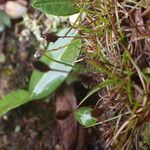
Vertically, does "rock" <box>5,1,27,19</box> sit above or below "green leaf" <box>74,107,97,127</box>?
A: above

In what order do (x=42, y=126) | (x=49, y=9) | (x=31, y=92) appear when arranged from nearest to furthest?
(x=49, y=9) → (x=31, y=92) → (x=42, y=126)

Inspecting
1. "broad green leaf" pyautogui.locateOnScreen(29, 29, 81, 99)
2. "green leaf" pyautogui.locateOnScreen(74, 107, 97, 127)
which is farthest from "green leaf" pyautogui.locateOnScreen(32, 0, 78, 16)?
"green leaf" pyautogui.locateOnScreen(74, 107, 97, 127)

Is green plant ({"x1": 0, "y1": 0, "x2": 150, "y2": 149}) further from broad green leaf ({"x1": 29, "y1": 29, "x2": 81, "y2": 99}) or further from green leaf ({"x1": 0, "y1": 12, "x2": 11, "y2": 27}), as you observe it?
green leaf ({"x1": 0, "y1": 12, "x2": 11, "y2": 27})

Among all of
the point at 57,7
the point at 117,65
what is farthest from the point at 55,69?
the point at 117,65

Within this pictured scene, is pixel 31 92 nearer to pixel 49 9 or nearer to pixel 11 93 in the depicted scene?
pixel 11 93

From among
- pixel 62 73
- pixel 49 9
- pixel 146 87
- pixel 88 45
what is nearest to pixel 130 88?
pixel 146 87

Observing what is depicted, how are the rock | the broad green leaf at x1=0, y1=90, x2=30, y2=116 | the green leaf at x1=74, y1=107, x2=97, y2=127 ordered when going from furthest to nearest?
the rock
the broad green leaf at x1=0, y1=90, x2=30, y2=116
the green leaf at x1=74, y1=107, x2=97, y2=127
